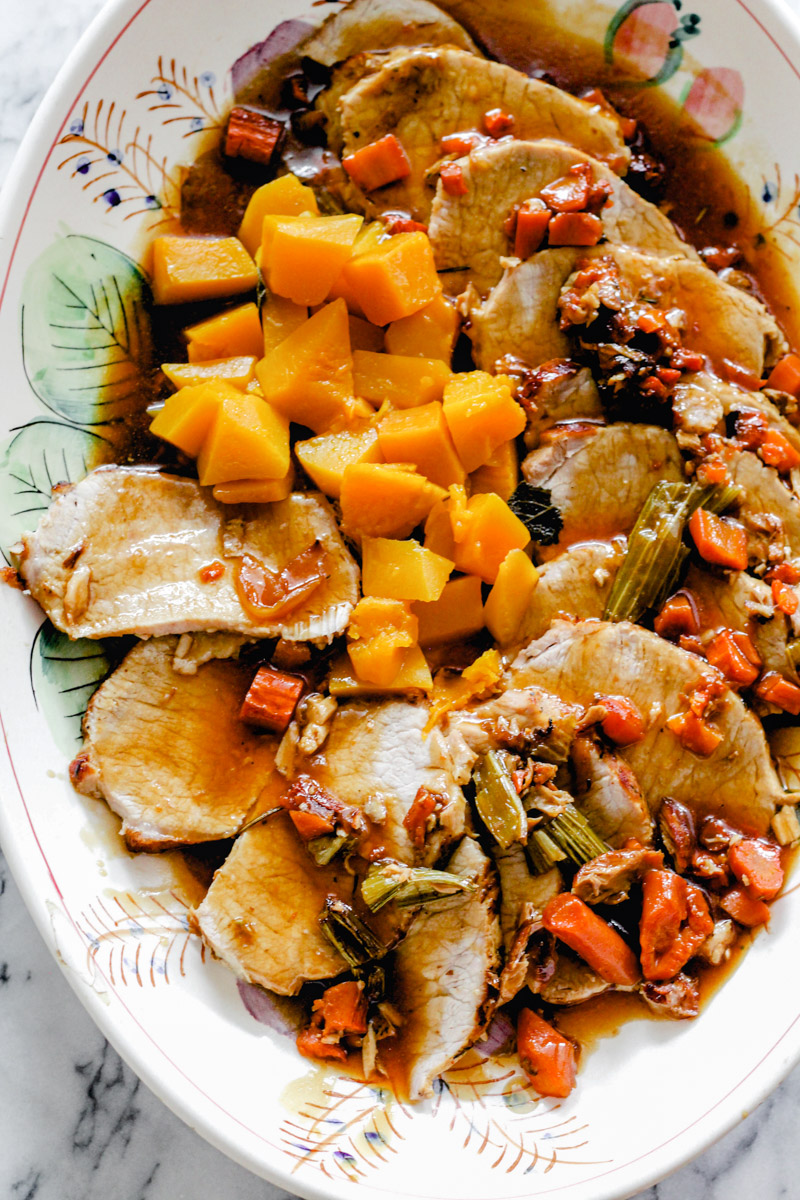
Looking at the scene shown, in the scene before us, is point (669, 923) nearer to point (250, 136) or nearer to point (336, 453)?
point (336, 453)

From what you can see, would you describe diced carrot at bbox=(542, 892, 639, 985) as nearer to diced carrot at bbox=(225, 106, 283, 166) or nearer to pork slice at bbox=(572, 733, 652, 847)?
pork slice at bbox=(572, 733, 652, 847)

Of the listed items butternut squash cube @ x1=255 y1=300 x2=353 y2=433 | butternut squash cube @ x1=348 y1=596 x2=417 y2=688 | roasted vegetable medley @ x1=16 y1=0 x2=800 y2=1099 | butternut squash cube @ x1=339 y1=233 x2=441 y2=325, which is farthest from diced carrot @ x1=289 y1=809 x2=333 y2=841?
butternut squash cube @ x1=339 y1=233 x2=441 y2=325

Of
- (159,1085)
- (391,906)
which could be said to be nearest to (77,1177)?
(159,1085)

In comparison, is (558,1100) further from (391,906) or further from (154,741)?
(154,741)

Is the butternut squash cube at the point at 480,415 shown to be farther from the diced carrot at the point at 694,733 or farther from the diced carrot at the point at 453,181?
the diced carrot at the point at 694,733

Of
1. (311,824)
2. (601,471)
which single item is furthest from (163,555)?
(601,471)
